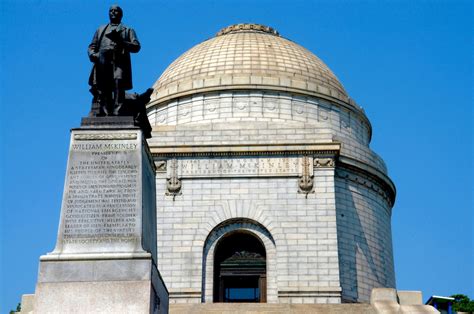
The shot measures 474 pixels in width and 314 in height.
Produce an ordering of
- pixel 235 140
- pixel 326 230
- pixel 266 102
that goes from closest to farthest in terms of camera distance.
A: pixel 326 230 → pixel 235 140 → pixel 266 102

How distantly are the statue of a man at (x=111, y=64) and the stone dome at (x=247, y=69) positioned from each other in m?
20.9

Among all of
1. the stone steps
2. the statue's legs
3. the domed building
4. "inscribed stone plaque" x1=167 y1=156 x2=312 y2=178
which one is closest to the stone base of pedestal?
the statue's legs

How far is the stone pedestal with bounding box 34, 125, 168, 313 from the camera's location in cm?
1341

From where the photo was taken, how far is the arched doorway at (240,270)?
99.3ft

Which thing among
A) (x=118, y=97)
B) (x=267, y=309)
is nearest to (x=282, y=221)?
(x=267, y=309)

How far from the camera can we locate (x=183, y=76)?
127 feet

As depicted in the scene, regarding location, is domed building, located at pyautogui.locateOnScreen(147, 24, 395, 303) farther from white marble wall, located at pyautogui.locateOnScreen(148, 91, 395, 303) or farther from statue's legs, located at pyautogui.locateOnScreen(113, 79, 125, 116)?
statue's legs, located at pyautogui.locateOnScreen(113, 79, 125, 116)

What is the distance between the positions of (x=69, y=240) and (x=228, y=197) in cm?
1720

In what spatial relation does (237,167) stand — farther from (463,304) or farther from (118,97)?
(463,304)

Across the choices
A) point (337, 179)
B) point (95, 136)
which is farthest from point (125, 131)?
point (337, 179)

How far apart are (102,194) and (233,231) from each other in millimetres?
16799

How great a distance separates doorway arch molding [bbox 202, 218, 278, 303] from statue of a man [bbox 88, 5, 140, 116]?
1498 cm

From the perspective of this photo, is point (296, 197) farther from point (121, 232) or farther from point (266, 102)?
point (121, 232)

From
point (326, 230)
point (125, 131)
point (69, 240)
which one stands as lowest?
point (69, 240)
